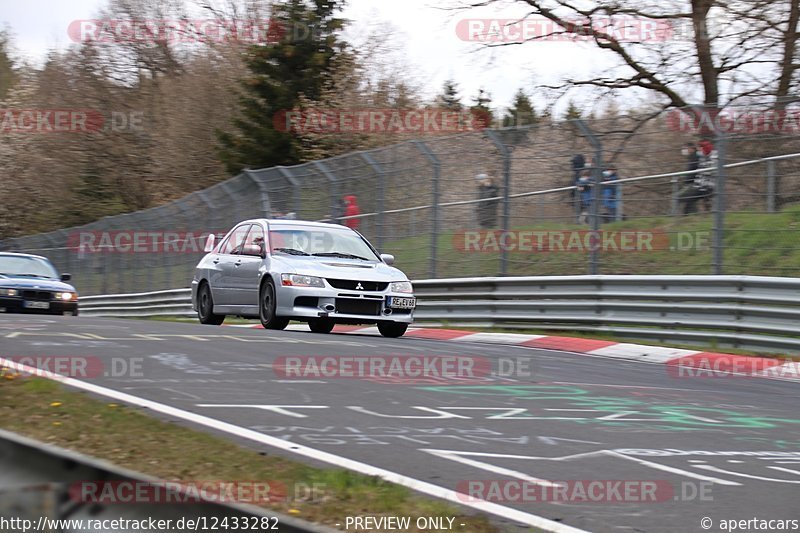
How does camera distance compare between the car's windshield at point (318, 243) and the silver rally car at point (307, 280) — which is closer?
the silver rally car at point (307, 280)

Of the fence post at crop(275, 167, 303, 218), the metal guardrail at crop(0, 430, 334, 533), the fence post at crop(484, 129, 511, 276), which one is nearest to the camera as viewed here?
the metal guardrail at crop(0, 430, 334, 533)

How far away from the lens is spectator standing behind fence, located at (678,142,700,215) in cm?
1409

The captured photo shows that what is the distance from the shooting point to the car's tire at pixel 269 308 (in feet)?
45.9

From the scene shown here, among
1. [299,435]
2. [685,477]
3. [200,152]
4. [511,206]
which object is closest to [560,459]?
[685,477]

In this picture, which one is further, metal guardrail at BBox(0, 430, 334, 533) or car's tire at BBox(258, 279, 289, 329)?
car's tire at BBox(258, 279, 289, 329)

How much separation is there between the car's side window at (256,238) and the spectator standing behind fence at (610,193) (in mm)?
4659

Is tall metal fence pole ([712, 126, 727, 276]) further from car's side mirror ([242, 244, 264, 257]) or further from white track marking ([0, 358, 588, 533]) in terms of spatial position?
white track marking ([0, 358, 588, 533])

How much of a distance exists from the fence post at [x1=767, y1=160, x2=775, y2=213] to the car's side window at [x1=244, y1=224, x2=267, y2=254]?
632 cm

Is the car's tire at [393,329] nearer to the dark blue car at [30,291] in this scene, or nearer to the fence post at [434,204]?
the fence post at [434,204]

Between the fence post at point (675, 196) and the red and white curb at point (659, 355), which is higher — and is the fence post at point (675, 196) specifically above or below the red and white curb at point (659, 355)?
above

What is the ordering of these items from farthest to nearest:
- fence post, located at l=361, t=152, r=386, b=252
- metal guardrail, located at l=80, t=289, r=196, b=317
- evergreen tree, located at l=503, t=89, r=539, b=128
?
1. evergreen tree, located at l=503, t=89, r=539, b=128
2. metal guardrail, located at l=80, t=289, r=196, b=317
3. fence post, located at l=361, t=152, r=386, b=252

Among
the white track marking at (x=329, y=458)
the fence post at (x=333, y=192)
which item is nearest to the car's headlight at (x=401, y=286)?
the fence post at (x=333, y=192)

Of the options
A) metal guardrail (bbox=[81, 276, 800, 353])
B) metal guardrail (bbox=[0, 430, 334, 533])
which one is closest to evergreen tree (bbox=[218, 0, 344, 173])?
metal guardrail (bbox=[81, 276, 800, 353])

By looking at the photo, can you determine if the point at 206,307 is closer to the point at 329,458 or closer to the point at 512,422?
the point at 512,422
